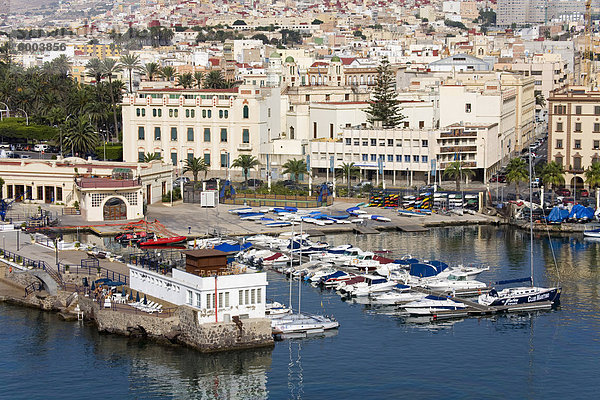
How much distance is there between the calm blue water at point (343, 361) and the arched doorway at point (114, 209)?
23273mm

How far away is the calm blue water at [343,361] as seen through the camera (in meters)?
45.6

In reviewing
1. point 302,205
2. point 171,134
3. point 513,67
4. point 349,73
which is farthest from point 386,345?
point 513,67

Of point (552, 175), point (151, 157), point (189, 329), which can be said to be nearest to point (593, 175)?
point (552, 175)

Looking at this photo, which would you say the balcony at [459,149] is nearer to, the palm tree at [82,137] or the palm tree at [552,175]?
the palm tree at [552,175]

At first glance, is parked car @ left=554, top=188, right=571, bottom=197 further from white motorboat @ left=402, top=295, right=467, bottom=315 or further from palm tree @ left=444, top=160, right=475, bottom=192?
white motorboat @ left=402, top=295, right=467, bottom=315

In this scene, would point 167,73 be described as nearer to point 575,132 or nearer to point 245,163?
point 245,163

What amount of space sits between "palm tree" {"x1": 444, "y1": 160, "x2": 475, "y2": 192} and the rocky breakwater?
45.7 metres

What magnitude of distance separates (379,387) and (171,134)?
60079mm

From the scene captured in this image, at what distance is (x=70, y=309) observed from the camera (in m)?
54.9

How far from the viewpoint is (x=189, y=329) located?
4872 cm

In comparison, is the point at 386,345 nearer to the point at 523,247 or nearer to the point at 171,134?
the point at 523,247

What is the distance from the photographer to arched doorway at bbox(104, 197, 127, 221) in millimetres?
80188

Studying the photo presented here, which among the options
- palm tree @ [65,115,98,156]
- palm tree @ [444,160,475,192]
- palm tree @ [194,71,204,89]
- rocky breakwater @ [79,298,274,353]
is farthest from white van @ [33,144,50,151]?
rocky breakwater @ [79,298,274,353]

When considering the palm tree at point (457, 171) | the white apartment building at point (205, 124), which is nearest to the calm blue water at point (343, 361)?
the palm tree at point (457, 171)
